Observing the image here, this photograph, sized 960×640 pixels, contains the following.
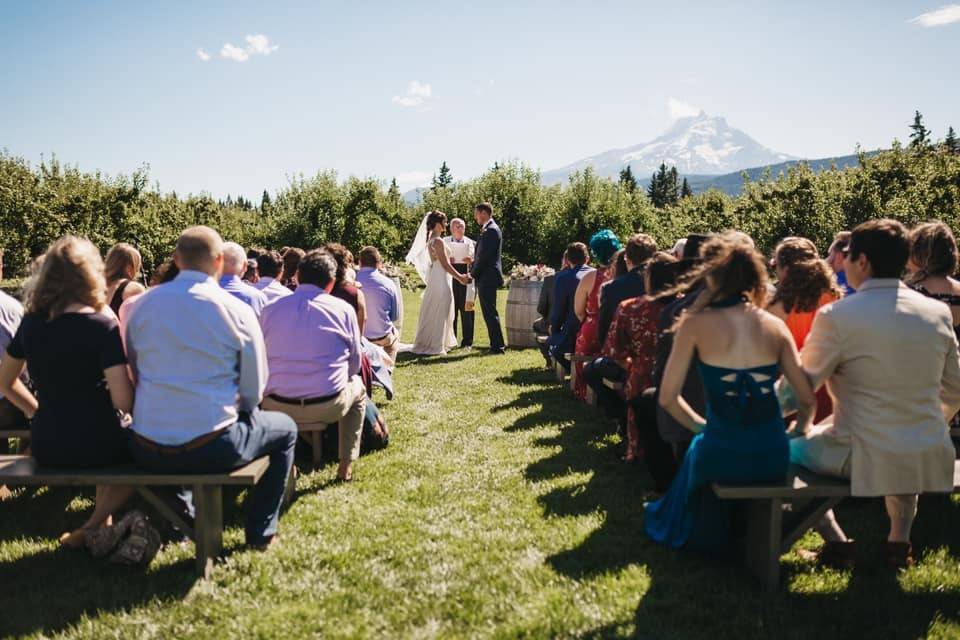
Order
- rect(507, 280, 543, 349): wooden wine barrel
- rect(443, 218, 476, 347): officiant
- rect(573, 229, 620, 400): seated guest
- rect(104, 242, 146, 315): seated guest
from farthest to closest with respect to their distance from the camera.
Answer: rect(443, 218, 476, 347): officiant, rect(507, 280, 543, 349): wooden wine barrel, rect(573, 229, 620, 400): seated guest, rect(104, 242, 146, 315): seated guest

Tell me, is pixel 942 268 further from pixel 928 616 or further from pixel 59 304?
pixel 59 304

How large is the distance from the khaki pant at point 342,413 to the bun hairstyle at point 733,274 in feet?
9.64

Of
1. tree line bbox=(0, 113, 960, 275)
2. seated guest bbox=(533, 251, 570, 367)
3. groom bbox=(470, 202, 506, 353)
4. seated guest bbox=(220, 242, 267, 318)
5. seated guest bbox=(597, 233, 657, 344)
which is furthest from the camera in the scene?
tree line bbox=(0, 113, 960, 275)

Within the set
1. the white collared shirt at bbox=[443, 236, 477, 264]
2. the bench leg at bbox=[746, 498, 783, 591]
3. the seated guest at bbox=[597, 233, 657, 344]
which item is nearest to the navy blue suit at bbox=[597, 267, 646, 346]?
the seated guest at bbox=[597, 233, 657, 344]

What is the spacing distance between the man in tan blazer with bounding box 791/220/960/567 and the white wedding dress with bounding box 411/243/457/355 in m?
8.89

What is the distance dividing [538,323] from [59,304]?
718 cm

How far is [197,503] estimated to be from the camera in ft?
12.9

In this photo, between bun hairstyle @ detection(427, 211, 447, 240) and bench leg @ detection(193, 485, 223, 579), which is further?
bun hairstyle @ detection(427, 211, 447, 240)

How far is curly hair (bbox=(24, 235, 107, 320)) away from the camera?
12.5 feet

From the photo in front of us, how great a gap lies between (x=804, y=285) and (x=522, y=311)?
8068mm

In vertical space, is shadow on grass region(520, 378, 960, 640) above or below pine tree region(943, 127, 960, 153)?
below

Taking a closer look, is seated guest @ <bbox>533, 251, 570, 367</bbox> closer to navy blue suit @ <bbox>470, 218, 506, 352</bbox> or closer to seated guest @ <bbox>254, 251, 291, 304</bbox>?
navy blue suit @ <bbox>470, 218, 506, 352</bbox>

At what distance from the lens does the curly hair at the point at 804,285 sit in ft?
14.4

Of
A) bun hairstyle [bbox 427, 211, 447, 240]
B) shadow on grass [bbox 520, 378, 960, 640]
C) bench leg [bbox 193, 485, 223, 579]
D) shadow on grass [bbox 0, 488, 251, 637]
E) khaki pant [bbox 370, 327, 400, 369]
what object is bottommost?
shadow on grass [bbox 520, 378, 960, 640]
